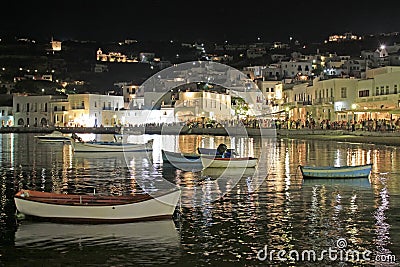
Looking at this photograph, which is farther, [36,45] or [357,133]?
[36,45]

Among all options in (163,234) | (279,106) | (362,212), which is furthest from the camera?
(279,106)

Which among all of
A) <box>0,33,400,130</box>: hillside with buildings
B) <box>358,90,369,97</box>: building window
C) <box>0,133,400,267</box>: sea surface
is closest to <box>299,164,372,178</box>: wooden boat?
<box>0,133,400,267</box>: sea surface

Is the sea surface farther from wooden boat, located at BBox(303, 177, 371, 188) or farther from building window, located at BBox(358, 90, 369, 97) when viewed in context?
building window, located at BBox(358, 90, 369, 97)

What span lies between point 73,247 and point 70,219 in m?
2.47

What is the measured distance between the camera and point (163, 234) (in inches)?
556

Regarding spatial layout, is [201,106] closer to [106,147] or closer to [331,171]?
[106,147]

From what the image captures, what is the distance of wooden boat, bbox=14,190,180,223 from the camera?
49.6 ft

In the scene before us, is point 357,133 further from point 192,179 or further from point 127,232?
point 127,232

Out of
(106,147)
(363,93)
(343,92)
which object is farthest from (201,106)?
(106,147)

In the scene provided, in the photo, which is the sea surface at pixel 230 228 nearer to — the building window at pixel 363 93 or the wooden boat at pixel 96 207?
the wooden boat at pixel 96 207

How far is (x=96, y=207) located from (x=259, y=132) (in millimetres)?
65514

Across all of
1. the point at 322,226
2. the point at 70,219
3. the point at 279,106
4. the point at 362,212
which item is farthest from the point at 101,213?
the point at 279,106

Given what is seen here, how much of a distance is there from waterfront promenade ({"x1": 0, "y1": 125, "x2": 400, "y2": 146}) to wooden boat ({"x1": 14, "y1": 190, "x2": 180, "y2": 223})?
3530 centimetres

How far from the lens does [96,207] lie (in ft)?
49.5
